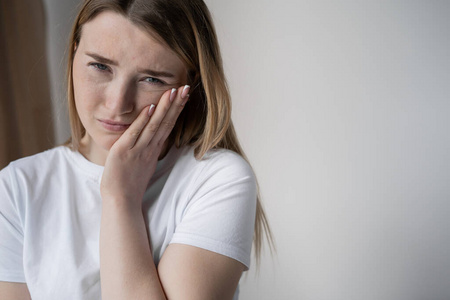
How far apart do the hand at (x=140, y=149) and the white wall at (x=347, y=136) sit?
2.66ft

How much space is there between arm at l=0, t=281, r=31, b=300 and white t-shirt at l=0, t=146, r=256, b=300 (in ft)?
0.05

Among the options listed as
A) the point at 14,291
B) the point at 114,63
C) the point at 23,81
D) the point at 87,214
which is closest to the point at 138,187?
the point at 87,214

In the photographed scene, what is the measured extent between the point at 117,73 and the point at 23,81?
1.01 metres

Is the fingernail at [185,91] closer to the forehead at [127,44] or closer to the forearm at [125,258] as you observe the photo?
the forehead at [127,44]

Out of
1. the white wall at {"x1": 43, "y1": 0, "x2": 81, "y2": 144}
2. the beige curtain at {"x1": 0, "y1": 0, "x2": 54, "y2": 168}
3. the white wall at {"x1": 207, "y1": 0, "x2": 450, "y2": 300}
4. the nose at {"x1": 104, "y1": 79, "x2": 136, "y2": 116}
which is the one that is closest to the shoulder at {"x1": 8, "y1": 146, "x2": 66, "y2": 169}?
the nose at {"x1": 104, "y1": 79, "x2": 136, "y2": 116}

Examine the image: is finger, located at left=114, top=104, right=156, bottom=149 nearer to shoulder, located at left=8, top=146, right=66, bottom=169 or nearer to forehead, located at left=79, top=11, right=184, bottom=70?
forehead, located at left=79, top=11, right=184, bottom=70

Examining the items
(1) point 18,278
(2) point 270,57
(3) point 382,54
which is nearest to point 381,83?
(3) point 382,54

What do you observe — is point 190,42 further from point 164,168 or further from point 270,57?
point 270,57

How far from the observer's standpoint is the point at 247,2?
1808mm

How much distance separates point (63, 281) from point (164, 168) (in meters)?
0.37

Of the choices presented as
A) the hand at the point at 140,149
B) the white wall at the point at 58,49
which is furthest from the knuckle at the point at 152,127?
the white wall at the point at 58,49

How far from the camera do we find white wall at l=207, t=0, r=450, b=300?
1503mm

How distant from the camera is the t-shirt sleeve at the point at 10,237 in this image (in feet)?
3.47

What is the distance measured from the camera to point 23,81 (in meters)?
1.79
